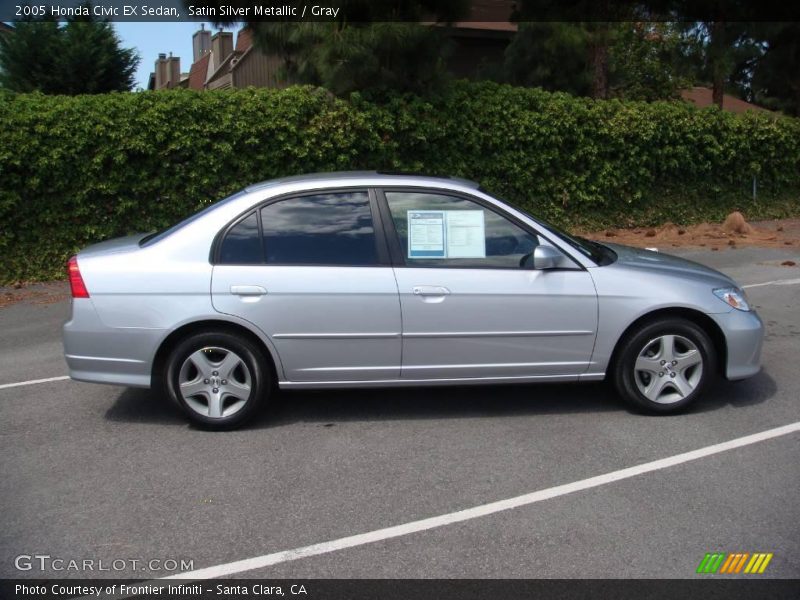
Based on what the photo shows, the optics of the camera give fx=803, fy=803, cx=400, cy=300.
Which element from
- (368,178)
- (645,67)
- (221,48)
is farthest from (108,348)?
(221,48)

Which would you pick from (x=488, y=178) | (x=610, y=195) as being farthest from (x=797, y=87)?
(x=488, y=178)

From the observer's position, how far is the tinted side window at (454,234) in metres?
5.30

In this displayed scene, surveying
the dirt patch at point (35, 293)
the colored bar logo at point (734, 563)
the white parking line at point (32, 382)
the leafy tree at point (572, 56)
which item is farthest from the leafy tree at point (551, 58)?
the colored bar logo at point (734, 563)

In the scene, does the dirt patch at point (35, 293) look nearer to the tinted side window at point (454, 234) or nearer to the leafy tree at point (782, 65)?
the tinted side window at point (454, 234)

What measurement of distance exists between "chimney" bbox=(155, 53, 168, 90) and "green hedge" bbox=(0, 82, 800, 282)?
38162mm

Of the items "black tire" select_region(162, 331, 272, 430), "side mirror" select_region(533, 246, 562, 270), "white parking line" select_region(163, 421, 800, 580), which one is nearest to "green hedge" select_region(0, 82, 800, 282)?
"black tire" select_region(162, 331, 272, 430)

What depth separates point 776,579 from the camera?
11.3 feet

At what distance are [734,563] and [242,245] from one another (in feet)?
11.1

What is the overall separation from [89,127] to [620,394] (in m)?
8.17

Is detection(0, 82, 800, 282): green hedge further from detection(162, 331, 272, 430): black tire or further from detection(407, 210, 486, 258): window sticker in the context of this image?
detection(407, 210, 486, 258): window sticker

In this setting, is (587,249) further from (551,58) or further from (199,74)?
(199,74)

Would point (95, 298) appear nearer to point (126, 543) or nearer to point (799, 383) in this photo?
point (126, 543)

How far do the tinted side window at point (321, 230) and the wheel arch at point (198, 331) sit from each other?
490 millimetres

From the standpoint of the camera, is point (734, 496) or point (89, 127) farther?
point (89, 127)
